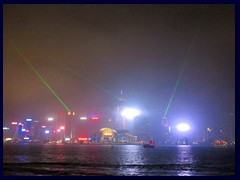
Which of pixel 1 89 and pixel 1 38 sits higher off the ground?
pixel 1 38

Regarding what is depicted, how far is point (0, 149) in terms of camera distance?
113ft

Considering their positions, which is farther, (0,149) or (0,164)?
(0,164)
